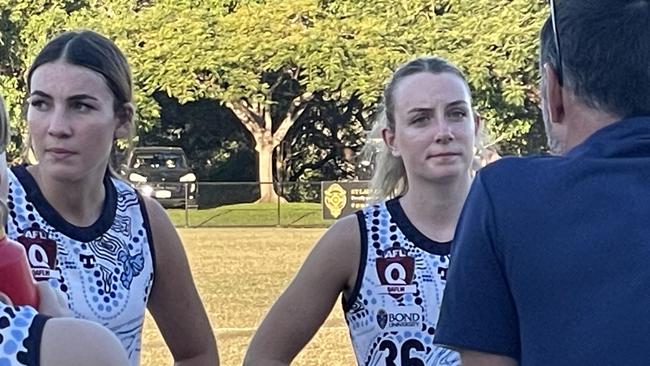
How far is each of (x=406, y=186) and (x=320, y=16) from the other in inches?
1144

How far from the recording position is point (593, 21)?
1.80 m

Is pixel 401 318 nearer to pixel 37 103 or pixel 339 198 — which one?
pixel 37 103

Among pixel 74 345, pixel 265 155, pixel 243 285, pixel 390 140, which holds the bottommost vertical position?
pixel 265 155

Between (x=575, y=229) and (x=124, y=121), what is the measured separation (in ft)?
5.78

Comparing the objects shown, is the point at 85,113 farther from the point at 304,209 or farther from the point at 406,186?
the point at 304,209

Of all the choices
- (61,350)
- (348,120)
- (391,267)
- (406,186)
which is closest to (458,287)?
(61,350)

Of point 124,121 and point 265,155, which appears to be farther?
point 265,155

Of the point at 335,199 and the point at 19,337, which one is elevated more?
the point at 19,337

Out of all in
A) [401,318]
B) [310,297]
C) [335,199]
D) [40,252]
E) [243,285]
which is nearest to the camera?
[40,252]

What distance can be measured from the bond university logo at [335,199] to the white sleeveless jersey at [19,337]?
26652 millimetres

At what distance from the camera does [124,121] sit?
3236 mm

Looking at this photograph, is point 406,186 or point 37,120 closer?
point 37,120

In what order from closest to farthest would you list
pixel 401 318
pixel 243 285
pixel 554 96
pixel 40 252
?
1. pixel 554 96
2. pixel 40 252
3. pixel 401 318
4. pixel 243 285

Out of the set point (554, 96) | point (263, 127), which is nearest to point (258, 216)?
point (263, 127)
